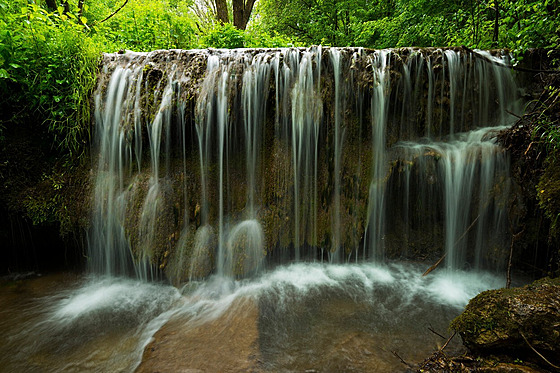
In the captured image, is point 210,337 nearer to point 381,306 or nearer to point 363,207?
point 381,306

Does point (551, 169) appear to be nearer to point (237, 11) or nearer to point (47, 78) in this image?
point (47, 78)

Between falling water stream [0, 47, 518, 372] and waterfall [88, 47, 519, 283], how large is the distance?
0.06 ft

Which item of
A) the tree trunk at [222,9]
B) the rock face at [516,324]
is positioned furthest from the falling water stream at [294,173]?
the tree trunk at [222,9]

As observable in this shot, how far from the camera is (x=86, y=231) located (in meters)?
4.19

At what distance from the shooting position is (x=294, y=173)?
13.9ft

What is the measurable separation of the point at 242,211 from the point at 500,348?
3.16 m

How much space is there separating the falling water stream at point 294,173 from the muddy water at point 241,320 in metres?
0.06

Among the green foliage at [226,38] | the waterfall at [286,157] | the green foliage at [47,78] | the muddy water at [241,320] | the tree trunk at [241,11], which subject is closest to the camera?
the muddy water at [241,320]

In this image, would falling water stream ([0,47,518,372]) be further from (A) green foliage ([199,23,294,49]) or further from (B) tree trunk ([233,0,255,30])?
(B) tree trunk ([233,0,255,30])

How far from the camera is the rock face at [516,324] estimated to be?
1873 millimetres

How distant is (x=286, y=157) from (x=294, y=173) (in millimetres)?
263

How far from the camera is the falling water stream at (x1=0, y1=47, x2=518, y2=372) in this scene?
3.95 metres

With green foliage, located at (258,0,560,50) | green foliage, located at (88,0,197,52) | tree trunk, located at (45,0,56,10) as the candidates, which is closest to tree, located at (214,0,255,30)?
green foliage, located at (258,0,560,50)

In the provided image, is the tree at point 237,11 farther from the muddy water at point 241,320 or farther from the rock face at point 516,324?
the rock face at point 516,324
